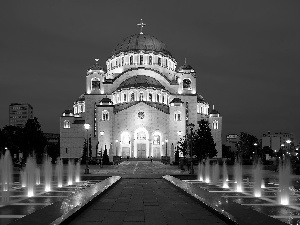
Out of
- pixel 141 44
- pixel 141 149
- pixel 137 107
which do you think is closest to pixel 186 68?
pixel 141 44

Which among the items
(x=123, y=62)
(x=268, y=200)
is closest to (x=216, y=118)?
(x=123, y=62)

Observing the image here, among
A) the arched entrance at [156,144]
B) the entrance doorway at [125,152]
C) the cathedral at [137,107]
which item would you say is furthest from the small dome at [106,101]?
the arched entrance at [156,144]

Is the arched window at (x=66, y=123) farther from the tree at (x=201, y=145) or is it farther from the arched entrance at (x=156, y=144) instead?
the tree at (x=201, y=145)

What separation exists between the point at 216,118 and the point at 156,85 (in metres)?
13.8

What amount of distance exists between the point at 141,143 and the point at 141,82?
10331 mm

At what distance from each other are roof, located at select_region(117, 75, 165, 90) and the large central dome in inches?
272

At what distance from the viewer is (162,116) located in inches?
3056

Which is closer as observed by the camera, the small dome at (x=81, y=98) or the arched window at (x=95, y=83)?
the arched window at (x=95, y=83)

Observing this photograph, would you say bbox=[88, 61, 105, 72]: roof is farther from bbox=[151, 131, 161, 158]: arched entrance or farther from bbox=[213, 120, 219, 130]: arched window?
bbox=[213, 120, 219, 130]: arched window

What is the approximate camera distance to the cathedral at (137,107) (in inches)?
3027

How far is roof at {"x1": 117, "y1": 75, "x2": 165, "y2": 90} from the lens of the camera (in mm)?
77812

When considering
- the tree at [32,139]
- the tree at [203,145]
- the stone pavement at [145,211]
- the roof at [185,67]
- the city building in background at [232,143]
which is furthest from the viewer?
the city building in background at [232,143]

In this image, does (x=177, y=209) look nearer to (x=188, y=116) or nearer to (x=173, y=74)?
(x=188, y=116)

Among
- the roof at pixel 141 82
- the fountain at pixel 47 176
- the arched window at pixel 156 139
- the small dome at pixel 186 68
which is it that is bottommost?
the fountain at pixel 47 176
